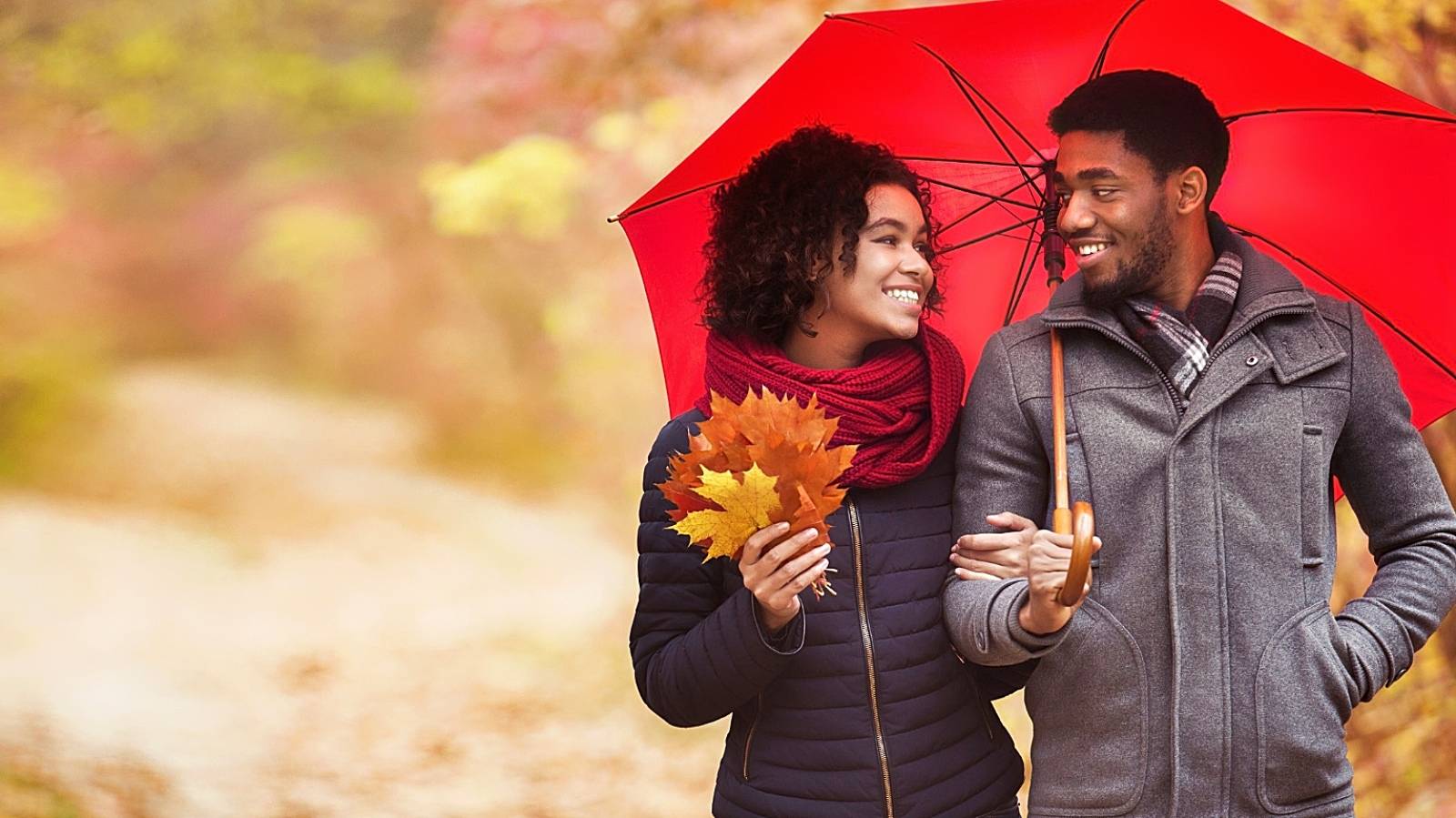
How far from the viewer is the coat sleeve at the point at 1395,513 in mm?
2191

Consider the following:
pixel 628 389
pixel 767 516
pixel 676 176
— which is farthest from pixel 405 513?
pixel 767 516

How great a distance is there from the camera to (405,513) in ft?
28.2

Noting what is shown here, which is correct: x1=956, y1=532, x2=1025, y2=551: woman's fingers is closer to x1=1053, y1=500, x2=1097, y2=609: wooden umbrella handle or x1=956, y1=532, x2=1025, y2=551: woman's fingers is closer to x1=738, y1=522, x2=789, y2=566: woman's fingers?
x1=1053, y1=500, x2=1097, y2=609: wooden umbrella handle

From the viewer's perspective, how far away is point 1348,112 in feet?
7.55

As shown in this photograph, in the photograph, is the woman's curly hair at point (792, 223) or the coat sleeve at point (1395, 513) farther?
the woman's curly hair at point (792, 223)

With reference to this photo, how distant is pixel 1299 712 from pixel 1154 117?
2.89 feet

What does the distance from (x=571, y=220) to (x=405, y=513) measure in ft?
6.31

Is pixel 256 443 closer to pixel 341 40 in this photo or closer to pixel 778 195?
pixel 341 40

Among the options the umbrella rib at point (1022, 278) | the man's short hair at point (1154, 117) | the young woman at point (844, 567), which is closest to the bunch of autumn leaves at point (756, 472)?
the young woman at point (844, 567)

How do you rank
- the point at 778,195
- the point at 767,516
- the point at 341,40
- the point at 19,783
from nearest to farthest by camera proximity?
the point at 767,516 → the point at 778,195 → the point at 19,783 → the point at 341,40

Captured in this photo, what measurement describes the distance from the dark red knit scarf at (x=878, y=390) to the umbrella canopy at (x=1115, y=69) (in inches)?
12.0

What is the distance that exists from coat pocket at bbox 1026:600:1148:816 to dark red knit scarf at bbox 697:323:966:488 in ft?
1.12

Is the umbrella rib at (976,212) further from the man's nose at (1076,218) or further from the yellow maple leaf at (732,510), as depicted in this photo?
the yellow maple leaf at (732,510)

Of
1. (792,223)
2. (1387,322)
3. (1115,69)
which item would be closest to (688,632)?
(792,223)
